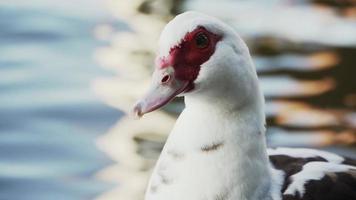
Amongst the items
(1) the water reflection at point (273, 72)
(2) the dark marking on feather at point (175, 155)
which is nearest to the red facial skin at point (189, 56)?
(2) the dark marking on feather at point (175, 155)

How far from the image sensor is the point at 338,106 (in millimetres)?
5324

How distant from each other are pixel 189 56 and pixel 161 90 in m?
0.12

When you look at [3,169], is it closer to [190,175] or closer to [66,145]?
[66,145]

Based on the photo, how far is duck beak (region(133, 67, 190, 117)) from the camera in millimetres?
3107

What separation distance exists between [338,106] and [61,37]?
4.80 ft

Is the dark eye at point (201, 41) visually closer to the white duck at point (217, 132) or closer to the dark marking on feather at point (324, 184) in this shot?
the white duck at point (217, 132)

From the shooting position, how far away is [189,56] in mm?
3152

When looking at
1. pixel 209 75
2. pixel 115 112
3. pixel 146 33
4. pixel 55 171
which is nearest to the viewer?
pixel 209 75

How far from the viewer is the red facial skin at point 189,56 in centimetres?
313

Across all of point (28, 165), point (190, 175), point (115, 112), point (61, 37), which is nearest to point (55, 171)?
point (28, 165)

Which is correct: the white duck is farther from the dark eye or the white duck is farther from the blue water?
the blue water

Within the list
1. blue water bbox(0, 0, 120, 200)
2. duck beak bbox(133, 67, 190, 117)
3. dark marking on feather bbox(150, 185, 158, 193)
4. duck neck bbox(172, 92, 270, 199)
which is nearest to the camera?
duck beak bbox(133, 67, 190, 117)

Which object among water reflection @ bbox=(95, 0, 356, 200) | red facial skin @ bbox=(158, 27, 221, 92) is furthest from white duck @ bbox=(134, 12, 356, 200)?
water reflection @ bbox=(95, 0, 356, 200)

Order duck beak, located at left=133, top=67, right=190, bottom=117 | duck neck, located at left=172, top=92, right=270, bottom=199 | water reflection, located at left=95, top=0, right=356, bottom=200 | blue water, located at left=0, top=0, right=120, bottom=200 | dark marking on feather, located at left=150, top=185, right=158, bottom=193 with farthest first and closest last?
water reflection, located at left=95, top=0, right=356, bottom=200, blue water, located at left=0, top=0, right=120, bottom=200, dark marking on feather, located at left=150, top=185, right=158, bottom=193, duck neck, located at left=172, top=92, right=270, bottom=199, duck beak, located at left=133, top=67, right=190, bottom=117
